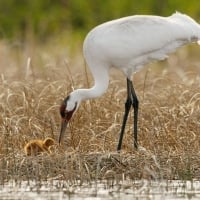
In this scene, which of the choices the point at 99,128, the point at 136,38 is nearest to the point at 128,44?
the point at 136,38

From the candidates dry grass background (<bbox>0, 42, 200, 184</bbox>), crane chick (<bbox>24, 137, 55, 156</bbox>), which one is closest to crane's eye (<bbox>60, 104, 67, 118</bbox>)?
dry grass background (<bbox>0, 42, 200, 184</bbox>)

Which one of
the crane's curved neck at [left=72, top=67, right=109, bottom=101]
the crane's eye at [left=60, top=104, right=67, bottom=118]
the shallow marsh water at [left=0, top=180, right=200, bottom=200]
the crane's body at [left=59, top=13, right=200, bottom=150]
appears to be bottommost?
the shallow marsh water at [left=0, top=180, right=200, bottom=200]

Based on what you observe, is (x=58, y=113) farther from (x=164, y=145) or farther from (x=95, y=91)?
(x=164, y=145)

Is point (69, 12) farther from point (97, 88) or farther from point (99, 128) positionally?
point (99, 128)

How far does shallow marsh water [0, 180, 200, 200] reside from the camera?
8578 mm

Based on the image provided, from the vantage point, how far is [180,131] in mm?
10617

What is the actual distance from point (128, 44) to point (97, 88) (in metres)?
0.54

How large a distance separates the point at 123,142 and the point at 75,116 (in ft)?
2.04

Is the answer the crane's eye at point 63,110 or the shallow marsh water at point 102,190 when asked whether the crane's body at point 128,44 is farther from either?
the shallow marsh water at point 102,190

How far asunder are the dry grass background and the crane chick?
9cm

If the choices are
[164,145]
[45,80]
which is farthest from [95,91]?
[45,80]

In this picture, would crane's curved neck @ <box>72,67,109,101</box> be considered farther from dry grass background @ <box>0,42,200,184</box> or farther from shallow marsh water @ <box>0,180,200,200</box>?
shallow marsh water @ <box>0,180,200,200</box>

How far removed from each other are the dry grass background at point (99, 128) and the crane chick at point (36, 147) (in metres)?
0.09

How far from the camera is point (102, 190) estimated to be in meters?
8.85
